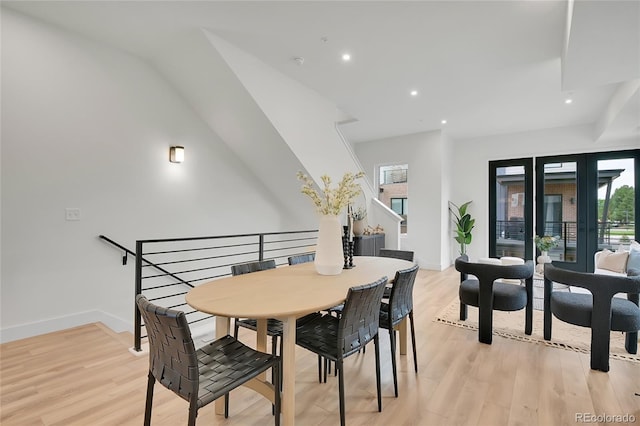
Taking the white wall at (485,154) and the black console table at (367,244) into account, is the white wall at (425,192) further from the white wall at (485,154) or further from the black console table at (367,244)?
the black console table at (367,244)

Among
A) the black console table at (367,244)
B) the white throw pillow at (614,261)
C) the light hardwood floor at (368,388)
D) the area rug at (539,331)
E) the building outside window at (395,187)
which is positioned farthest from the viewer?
the building outside window at (395,187)

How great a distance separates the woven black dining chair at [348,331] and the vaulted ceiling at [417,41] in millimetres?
2338

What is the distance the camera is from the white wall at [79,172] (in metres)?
2.81

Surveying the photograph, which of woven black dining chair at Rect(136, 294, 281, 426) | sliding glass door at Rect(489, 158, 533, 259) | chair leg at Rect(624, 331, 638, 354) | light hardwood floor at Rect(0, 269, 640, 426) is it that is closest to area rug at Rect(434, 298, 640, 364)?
chair leg at Rect(624, 331, 638, 354)

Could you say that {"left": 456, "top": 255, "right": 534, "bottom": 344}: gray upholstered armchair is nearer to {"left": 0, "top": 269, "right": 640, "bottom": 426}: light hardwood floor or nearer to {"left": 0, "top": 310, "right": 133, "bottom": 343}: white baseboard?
{"left": 0, "top": 269, "right": 640, "bottom": 426}: light hardwood floor

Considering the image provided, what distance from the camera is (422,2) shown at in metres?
2.55

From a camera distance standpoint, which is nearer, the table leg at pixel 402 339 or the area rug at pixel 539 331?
the table leg at pixel 402 339

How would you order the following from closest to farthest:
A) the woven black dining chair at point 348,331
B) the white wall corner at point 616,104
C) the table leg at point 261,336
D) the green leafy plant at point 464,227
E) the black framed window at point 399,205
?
the woven black dining chair at point 348,331 → the table leg at point 261,336 → the white wall corner at point 616,104 → the green leafy plant at point 464,227 → the black framed window at point 399,205

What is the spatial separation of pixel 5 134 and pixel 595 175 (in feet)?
28.4

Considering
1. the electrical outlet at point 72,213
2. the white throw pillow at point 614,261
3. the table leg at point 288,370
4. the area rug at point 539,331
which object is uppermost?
the electrical outlet at point 72,213

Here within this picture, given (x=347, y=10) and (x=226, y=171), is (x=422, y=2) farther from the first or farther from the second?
(x=226, y=171)

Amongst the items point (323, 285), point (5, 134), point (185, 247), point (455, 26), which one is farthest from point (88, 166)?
point (455, 26)

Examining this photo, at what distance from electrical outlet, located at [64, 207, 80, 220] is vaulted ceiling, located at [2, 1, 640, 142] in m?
1.83

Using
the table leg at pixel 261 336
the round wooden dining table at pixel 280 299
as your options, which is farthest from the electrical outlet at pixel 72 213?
the table leg at pixel 261 336
